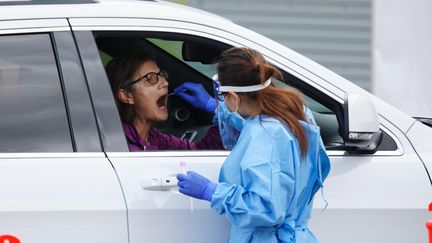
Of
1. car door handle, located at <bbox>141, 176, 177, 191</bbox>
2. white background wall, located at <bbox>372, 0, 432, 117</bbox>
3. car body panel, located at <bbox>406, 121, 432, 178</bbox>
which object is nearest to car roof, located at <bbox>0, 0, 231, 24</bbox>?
car door handle, located at <bbox>141, 176, 177, 191</bbox>

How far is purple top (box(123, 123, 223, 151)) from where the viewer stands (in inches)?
180

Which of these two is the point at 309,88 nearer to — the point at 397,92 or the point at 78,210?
the point at 78,210

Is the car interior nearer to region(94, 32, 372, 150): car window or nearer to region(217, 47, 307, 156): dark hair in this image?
region(94, 32, 372, 150): car window

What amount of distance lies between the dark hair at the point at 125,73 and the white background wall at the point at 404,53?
496 cm

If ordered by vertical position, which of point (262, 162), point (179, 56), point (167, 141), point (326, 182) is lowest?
point (326, 182)

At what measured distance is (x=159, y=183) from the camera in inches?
163

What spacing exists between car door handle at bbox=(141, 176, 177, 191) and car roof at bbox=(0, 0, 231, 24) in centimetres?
66

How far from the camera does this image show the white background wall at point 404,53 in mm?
9383

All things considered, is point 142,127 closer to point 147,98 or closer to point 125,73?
point 147,98

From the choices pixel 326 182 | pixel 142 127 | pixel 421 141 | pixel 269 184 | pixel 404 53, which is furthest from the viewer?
pixel 404 53

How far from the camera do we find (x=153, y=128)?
192 inches

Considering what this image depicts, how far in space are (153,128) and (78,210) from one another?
35.5 inches

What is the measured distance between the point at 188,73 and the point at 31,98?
1.42 meters

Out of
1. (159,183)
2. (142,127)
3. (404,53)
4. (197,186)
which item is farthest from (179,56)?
(404,53)
